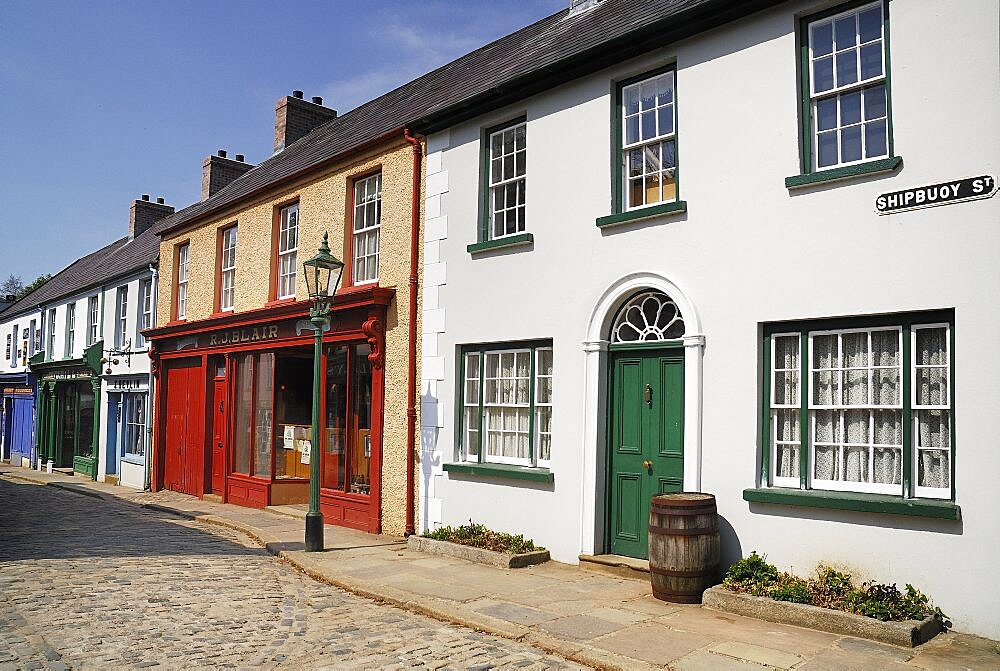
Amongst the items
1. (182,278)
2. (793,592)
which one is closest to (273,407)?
(182,278)

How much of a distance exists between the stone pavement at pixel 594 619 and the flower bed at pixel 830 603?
10cm

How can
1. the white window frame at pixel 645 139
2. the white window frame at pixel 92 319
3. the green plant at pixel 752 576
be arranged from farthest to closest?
the white window frame at pixel 92 319
the white window frame at pixel 645 139
the green plant at pixel 752 576

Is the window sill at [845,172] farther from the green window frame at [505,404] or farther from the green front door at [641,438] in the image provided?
the green window frame at [505,404]

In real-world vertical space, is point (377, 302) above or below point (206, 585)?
above

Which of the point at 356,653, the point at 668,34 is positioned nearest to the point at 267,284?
the point at 668,34

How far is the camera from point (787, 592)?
739cm

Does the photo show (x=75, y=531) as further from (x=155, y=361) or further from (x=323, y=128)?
(x=323, y=128)

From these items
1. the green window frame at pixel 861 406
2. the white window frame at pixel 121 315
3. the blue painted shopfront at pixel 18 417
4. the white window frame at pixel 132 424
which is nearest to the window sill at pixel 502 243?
the green window frame at pixel 861 406

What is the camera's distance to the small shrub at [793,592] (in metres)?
7.32

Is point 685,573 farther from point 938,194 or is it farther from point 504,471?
point 938,194

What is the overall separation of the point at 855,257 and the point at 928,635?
3206mm

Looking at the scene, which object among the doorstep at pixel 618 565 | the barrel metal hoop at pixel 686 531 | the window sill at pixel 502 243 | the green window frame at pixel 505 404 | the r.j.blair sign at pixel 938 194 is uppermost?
the window sill at pixel 502 243

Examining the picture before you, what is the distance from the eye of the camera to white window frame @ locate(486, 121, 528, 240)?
11.4m

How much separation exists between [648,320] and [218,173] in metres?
16.6
